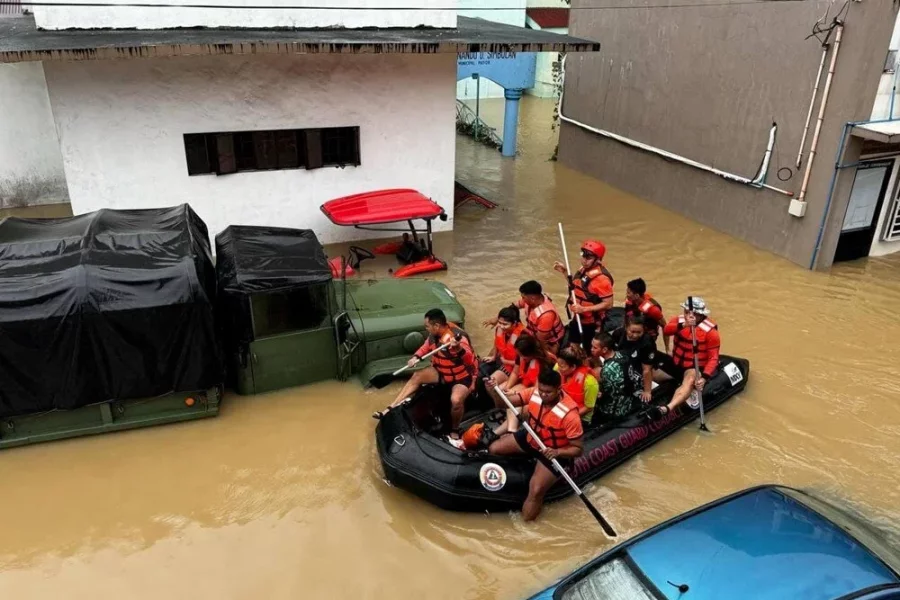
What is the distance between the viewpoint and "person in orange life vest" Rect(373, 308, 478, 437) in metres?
7.88

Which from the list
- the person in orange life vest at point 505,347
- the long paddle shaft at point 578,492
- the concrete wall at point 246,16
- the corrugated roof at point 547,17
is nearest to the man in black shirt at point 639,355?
the person in orange life vest at point 505,347

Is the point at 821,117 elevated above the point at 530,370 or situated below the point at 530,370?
above

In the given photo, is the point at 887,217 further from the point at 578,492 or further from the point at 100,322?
the point at 100,322

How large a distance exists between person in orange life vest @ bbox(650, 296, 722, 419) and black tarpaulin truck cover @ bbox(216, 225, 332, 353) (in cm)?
439

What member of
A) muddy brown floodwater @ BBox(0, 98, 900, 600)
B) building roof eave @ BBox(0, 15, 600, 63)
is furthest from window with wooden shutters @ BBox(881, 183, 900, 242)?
building roof eave @ BBox(0, 15, 600, 63)

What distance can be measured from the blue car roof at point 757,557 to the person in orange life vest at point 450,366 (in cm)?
327

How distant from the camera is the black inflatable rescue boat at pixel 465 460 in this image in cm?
702

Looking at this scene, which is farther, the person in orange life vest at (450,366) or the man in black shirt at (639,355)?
the man in black shirt at (639,355)

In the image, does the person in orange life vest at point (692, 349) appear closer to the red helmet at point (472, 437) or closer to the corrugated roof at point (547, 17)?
the red helmet at point (472, 437)

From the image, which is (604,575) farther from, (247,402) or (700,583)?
(247,402)

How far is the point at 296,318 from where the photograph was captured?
29.2 ft

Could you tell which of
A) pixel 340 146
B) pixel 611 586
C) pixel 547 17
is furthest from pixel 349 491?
pixel 547 17

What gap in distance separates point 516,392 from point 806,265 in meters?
8.58

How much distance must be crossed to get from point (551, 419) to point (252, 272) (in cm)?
407
